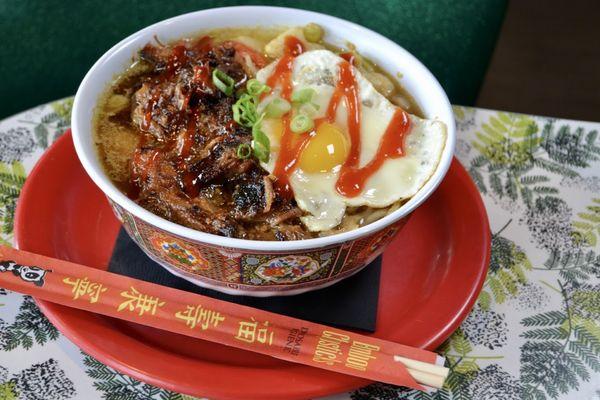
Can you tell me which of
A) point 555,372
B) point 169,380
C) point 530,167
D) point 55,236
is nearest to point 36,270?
point 55,236

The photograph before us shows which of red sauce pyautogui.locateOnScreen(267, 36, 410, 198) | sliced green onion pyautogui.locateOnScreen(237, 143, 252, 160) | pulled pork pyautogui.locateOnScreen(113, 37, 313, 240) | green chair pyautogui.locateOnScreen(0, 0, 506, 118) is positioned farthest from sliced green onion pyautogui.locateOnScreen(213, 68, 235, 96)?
green chair pyautogui.locateOnScreen(0, 0, 506, 118)

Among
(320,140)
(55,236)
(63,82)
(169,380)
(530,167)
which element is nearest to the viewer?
(169,380)

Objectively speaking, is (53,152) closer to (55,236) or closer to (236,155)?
(55,236)

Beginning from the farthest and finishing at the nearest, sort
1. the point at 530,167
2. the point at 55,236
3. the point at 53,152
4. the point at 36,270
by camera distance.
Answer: the point at 530,167
the point at 53,152
the point at 55,236
the point at 36,270

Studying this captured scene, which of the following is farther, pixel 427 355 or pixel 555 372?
pixel 555 372

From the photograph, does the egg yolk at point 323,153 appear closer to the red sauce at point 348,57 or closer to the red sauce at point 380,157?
the red sauce at point 380,157

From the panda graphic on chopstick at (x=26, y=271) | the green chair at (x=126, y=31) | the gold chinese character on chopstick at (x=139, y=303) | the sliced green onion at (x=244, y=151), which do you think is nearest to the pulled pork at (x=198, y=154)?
the sliced green onion at (x=244, y=151)
